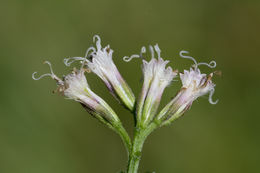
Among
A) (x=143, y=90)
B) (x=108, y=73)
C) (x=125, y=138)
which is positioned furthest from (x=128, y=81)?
(x=125, y=138)

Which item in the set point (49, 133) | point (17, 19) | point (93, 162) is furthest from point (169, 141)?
point (17, 19)

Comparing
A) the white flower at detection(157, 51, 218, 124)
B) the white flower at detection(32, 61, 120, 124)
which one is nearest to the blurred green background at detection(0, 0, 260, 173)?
the white flower at detection(32, 61, 120, 124)

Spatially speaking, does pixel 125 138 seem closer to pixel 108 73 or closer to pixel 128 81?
pixel 108 73

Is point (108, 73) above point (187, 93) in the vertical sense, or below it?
above

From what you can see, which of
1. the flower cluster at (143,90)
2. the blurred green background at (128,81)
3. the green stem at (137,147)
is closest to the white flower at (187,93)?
the flower cluster at (143,90)

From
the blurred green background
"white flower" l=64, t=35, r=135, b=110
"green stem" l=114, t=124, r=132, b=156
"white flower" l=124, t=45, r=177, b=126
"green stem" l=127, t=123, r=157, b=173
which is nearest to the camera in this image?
"green stem" l=127, t=123, r=157, b=173

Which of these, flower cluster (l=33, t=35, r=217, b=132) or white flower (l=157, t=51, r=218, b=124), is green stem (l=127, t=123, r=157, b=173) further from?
→ white flower (l=157, t=51, r=218, b=124)

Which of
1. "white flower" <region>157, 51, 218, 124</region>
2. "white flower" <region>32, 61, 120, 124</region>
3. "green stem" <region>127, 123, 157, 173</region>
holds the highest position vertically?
"white flower" <region>32, 61, 120, 124</region>
